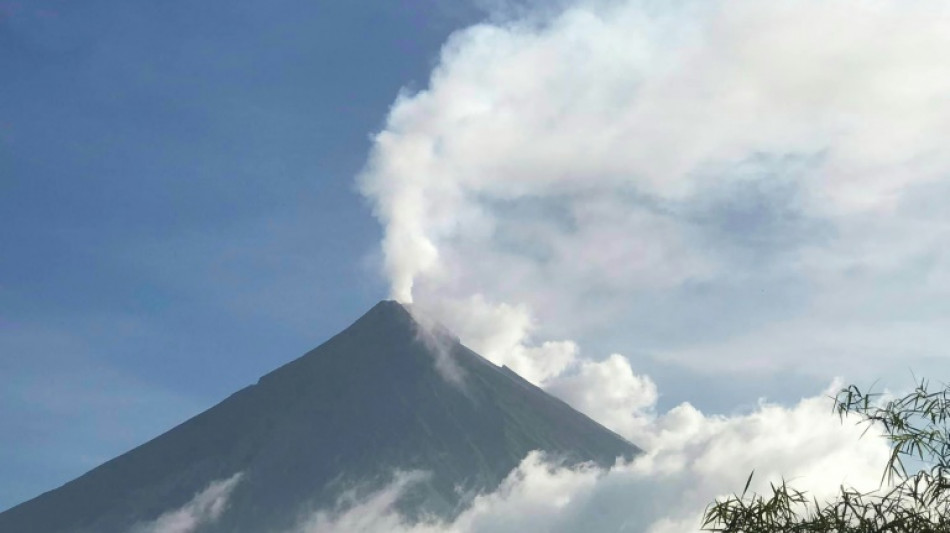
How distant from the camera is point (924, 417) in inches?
621

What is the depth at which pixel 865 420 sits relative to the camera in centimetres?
1602

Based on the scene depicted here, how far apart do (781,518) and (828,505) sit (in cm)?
67

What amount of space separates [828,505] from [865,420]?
1.75 metres

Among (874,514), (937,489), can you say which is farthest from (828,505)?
(937,489)

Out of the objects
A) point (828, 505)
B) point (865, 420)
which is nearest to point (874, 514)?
point (828, 505)

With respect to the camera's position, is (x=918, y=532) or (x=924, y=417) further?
(x=924, y=417)

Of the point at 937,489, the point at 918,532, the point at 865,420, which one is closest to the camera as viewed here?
the point at 918,532

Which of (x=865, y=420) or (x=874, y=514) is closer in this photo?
(x=874, y=514)

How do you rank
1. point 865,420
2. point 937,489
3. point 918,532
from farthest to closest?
1. point 865,420
2. point 937,489
3. point 918,532

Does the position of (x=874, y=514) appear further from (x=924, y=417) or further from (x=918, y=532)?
(x=924, y=417)

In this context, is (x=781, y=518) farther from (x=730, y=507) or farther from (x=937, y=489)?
(x=937, y=489)

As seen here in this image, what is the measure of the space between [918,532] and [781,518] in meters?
1.83

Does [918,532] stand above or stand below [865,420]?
below

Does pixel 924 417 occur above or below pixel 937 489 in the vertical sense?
above
